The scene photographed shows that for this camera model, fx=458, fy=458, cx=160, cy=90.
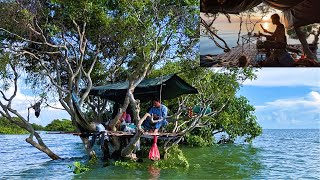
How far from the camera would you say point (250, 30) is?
5.62m

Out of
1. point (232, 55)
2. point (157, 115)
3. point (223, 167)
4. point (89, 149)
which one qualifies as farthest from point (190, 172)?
point (232, 55)

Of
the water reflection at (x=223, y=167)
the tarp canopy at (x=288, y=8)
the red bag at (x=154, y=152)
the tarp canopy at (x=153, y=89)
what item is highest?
the tarp canopy at (x=288, y=8)

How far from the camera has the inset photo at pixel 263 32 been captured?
5371mm

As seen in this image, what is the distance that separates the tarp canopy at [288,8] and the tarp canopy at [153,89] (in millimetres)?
2046

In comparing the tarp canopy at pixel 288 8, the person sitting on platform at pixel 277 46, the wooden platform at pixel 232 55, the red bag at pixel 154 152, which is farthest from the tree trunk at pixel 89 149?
the person sitting on platform at pixel 277 46

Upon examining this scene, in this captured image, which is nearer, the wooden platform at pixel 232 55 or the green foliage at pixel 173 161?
the wooden platform at pixel 232 55

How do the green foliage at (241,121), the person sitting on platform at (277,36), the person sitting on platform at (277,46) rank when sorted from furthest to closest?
the green foliage at (241,121)
the person sitting on platform at (277,36)
the person sitting on platform at (277,46)

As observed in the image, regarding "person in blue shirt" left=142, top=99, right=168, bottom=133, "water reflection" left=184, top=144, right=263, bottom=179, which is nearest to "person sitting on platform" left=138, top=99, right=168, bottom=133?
"person in blue shirt" left=142, top=99, right=168, bottom=133

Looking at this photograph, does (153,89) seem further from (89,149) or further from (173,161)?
(89,149)

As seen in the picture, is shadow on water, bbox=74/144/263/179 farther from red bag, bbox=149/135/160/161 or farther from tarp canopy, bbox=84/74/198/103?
tarp canopy, bbox=84/74/198/103

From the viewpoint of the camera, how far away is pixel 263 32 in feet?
18.5

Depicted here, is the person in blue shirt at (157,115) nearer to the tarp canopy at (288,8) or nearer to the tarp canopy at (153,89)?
the tarp canopy at (153,89)

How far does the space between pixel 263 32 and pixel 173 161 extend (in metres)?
3.14

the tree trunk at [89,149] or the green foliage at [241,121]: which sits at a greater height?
the green foliage at [241,121]
